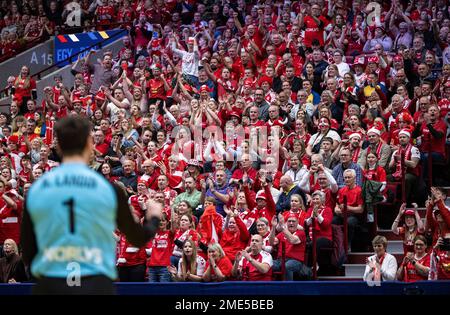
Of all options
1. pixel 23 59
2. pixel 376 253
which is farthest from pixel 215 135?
pixel 23 59

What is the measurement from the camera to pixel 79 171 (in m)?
4.43

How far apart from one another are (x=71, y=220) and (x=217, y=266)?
25.6 ft

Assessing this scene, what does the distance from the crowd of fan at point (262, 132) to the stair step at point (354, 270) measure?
8.8 inches

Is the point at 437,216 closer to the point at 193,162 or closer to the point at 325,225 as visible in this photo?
the point at 325,225

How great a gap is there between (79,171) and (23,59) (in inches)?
773

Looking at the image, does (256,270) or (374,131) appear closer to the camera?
(256,270)

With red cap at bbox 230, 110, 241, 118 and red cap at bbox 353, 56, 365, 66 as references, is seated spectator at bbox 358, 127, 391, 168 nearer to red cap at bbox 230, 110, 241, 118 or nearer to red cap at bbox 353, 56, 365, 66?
red cap at bbox 230, 110, 241, 118

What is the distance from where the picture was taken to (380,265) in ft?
37.7

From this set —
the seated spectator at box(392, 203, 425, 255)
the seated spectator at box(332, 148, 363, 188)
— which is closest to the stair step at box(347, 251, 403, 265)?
the seated spectator at box(392, 203, 425, 255)

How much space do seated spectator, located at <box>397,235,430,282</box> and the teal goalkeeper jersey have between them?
749 cm

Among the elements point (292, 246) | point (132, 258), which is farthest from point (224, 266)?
point (132, 258)

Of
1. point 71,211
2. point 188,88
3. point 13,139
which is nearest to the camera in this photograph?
point 71,211

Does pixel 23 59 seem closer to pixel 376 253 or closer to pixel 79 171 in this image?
pixel 376 253
